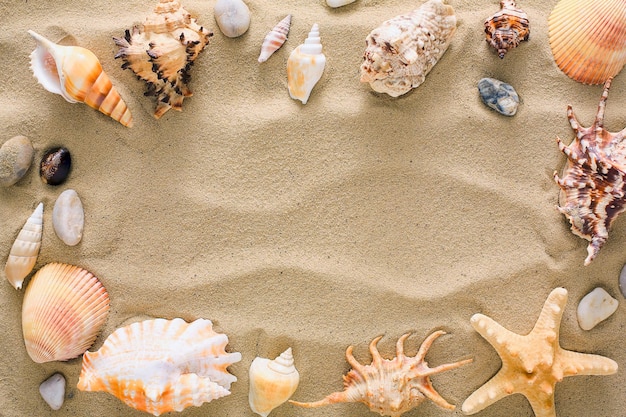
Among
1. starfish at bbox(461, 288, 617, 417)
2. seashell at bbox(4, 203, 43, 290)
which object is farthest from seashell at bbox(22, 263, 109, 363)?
starfish at bbox(461, 288, 617, 417)

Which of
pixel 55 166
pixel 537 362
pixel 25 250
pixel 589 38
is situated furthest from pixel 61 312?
pixel 589 38

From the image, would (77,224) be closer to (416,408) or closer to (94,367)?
(94,367)

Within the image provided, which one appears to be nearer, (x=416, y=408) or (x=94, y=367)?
(x=94, y=367)

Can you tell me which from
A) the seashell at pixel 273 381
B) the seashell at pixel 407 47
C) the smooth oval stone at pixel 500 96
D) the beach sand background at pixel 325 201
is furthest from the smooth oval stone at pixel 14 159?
the smooth oval stone at pixel 500 96

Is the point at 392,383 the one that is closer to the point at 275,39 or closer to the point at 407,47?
the point at 407,47

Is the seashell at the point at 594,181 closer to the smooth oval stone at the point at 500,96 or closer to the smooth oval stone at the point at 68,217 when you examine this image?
the smooth oval stone at the point at 500,96

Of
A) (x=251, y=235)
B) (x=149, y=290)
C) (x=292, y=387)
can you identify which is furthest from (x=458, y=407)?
(x=149, y=290)
